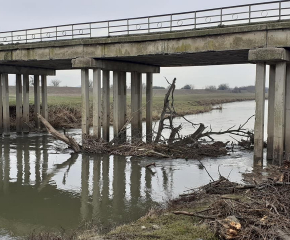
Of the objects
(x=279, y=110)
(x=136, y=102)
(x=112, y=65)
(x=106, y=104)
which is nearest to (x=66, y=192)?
(x=279, y=110)

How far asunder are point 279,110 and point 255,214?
8042mm

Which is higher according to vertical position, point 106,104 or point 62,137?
point 106,104

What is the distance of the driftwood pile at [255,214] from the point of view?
6.43 metres

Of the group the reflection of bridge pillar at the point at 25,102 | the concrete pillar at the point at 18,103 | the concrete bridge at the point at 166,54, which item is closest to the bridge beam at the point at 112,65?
the concrete bridge at the point at 166,54

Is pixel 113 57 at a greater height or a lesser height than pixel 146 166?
greater

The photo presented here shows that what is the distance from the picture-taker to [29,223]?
8.94 meters

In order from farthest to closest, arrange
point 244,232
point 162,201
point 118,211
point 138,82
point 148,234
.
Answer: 1. point 138,82
2. point 162,201
3. point 118,211
4. point 148,234
5. point 244,232

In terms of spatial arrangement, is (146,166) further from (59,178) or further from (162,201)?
(162,201)

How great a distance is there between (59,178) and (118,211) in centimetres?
460

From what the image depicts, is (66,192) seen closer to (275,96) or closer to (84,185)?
(84,185)

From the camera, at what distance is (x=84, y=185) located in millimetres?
12695

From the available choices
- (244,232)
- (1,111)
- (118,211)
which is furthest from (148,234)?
(1,111)

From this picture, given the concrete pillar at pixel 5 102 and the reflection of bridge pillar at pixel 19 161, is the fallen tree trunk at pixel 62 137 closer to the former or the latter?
the reflection of bridge pillar at pixel 19 161

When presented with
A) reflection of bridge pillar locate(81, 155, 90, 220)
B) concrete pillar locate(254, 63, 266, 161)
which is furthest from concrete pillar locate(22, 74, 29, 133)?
concrete pillar locate(254, 63, 266, 161)
